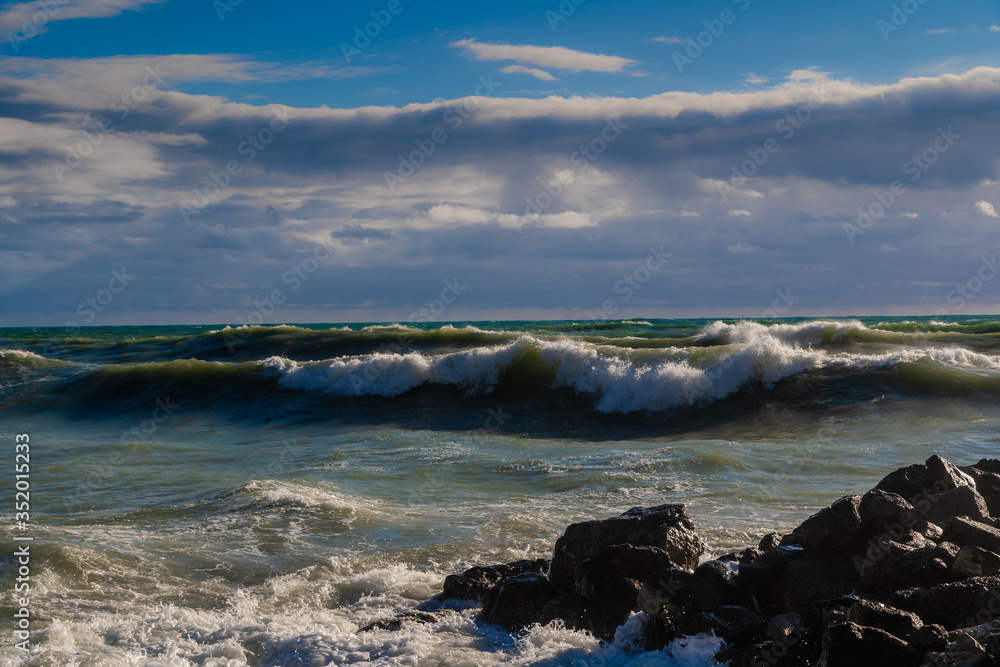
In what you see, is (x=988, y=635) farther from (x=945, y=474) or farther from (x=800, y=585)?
(x=945, y=474)

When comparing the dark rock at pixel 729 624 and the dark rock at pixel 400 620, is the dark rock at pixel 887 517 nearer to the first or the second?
the dark rock at pixel 729 624

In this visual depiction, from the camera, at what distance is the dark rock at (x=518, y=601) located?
20.0 feet

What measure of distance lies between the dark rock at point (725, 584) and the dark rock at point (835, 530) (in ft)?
2.57

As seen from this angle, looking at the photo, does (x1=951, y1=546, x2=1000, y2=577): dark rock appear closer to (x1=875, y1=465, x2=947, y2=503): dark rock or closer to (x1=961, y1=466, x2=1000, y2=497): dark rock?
(x1=875, y1=465, x2=947, y2=503): dark rock

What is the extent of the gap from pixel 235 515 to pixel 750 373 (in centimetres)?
1331

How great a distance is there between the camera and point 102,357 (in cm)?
3781

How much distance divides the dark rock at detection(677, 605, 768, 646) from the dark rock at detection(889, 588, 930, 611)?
2.71 ft

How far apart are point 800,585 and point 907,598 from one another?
79 centimetres

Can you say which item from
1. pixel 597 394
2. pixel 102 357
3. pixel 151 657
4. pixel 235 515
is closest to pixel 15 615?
pixel 151 657

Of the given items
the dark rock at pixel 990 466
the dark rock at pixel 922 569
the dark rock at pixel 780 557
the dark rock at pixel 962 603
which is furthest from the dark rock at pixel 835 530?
the dark rock at pixel 990 466

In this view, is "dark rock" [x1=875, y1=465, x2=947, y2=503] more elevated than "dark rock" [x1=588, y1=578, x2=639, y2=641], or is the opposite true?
"dark rock" [x1=875, y1=465, x2=947, y2=503]

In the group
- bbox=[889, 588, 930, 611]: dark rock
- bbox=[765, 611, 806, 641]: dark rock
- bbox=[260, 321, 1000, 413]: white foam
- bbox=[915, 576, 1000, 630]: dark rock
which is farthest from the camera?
bbox=[260, 321, 1000, 413]: white foam

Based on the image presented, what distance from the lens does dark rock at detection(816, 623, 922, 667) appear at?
4.25 metres

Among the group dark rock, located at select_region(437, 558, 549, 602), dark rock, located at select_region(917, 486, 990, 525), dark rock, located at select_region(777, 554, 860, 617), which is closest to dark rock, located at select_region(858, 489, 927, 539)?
dark rock, located at select_region(777, 554, 860, 617)
